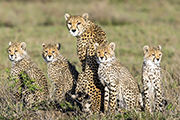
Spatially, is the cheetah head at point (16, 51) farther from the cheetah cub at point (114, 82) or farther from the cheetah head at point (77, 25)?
the cheetah cub at point (114, 82)

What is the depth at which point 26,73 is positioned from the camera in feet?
16.7

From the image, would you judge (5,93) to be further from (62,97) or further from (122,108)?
(122,108)

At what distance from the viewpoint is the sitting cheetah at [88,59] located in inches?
189

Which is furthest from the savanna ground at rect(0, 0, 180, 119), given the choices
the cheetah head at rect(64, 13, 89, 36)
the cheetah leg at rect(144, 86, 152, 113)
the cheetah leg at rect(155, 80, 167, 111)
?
the cheetah head at rect(64, 13, 89, 36)

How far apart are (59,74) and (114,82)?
3.83 ft

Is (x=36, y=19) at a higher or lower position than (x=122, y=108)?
higher

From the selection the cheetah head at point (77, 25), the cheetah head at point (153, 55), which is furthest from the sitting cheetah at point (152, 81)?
the cheetah head at point (77, 25)

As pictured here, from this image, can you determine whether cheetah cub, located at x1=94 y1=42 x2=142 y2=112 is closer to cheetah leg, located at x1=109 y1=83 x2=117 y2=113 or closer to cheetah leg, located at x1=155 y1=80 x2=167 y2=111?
cheetah leg, located at x1=109 y1=83 x2=117 y2=113

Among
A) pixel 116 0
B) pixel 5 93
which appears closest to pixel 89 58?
pixel 5 93

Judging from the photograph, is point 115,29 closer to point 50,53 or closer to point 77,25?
point 50,53

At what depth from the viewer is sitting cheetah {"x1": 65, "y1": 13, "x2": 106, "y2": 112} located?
4792 millimetres

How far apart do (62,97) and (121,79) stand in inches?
42.9

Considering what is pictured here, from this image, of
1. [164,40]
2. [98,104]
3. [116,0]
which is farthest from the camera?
[116,0]

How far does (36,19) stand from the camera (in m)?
14.0
